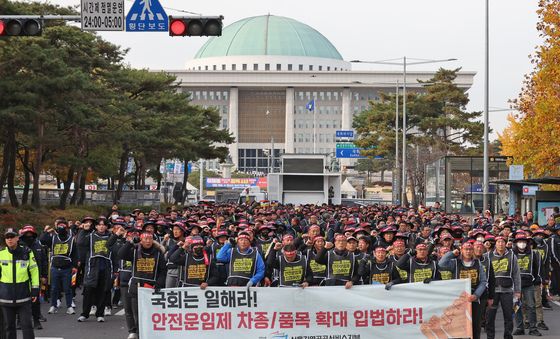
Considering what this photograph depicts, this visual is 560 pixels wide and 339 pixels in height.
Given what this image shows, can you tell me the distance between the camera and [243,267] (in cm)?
1240

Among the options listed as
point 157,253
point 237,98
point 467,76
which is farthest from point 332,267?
point 237,98

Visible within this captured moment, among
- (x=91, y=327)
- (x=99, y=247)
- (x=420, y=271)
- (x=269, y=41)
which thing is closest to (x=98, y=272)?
(x=99, y=247)

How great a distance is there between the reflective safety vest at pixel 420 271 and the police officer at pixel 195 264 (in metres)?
2.75

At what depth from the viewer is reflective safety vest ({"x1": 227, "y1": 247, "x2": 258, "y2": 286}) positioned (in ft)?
40.6

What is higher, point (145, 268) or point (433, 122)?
point (433, 122)

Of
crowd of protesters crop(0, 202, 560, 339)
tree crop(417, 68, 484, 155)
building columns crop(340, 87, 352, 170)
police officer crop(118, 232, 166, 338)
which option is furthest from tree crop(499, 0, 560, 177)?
building columns crop(340, 87, 352, 170)

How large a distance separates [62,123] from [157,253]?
2336 cm

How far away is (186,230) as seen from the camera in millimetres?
15594

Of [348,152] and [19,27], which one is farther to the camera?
[348,152]

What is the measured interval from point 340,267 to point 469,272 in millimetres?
1626

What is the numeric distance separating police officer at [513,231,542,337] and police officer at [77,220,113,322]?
6529 mm

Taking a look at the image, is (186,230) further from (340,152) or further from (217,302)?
(340,152)

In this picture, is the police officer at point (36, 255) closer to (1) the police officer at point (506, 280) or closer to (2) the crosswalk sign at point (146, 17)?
(2) the crosswalk sign at point (146, 17)

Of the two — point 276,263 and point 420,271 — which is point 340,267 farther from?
point 420,271
